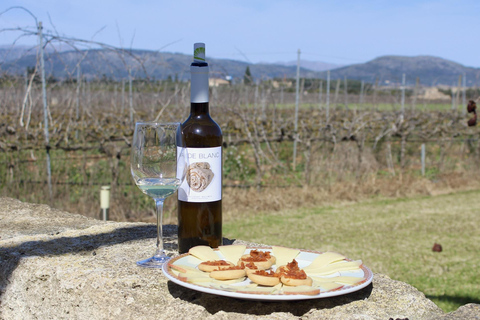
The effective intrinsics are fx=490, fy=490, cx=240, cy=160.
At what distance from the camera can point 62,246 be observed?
166 cm

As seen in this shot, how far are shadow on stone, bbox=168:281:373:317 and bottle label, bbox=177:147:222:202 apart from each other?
12.6 inches

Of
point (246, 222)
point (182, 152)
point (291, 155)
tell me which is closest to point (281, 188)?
point (246, 222)

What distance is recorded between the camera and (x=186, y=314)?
3.89 ft

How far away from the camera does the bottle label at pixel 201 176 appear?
1471 millimetres

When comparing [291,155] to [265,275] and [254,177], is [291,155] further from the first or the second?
[265,275]

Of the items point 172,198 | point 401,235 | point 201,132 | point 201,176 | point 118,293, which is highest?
point 201,132

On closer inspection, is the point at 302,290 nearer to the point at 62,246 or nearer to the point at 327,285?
the point at 327,285

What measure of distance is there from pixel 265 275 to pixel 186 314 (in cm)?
21

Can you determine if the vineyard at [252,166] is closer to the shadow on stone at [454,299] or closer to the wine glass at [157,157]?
the shadow on stone at [454,299]

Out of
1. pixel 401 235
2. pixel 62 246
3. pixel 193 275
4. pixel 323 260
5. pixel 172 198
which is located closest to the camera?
pixel 193 275

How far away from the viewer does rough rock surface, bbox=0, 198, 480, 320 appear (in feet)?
3.91

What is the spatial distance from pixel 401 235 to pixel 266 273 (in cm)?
631

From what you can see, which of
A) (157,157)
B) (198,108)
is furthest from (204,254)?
(198,108)

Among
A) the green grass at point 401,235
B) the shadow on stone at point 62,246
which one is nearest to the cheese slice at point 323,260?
the shadow on stone at point 62,246
